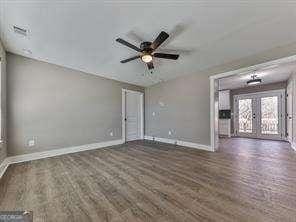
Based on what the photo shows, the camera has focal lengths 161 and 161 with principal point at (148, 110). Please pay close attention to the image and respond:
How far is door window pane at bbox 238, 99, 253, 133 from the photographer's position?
7.51m

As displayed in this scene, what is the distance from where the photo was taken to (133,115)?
6.68 metres

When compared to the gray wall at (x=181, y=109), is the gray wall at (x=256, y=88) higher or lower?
higher

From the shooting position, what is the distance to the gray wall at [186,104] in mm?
4362

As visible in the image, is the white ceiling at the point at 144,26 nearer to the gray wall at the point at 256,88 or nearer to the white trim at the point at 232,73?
the white trim at the point at 232,73

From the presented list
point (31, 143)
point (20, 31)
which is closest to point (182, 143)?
point (31, 143)

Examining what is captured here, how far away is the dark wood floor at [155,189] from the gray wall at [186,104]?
1345mm

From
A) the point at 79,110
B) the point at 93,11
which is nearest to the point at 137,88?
the point at 79,110

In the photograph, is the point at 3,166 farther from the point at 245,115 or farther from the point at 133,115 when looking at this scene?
the point at 245,115

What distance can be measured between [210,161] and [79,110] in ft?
13.0

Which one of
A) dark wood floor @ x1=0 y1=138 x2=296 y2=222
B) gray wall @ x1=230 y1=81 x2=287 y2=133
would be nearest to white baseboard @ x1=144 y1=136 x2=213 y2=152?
dark wood floor @ x1=0 y1=138 x2=296 y2=222

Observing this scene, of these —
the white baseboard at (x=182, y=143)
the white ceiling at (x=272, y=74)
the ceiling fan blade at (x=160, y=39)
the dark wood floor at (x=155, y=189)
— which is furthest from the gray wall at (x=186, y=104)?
the ceiling fan blade at (x=160, y=39)

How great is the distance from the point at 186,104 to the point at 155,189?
353 centimetres

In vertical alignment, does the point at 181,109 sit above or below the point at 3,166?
above

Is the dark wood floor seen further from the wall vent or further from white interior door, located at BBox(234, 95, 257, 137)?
white interior door, located at BBox(234, 95, 257, 137)
